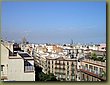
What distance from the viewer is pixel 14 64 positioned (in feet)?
10.8

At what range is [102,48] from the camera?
328cm

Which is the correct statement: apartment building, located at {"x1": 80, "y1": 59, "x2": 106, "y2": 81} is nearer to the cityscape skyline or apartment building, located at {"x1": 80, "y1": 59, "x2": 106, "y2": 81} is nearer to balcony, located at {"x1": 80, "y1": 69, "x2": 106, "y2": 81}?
balcony, located at {"x1": 80, "y1": 69, "x2": 106, "y2": 81}

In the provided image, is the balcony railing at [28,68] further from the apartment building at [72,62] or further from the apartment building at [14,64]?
the apartment building at [72,62]

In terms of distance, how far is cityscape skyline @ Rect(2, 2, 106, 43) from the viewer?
3299 mm

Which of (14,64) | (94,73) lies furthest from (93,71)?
(14,64)

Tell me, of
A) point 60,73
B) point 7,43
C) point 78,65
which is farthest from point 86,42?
point 7,43

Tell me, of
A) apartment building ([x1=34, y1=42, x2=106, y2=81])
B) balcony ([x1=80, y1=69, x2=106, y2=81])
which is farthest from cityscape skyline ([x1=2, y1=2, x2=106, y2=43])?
balcony ([x1=80, y1=69, x2=106, y2=81])

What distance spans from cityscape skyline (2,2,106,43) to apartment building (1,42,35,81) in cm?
16

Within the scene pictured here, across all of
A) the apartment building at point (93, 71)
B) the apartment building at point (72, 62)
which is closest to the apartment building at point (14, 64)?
the apartment building at point (72, 62)

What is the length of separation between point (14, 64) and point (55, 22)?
80 centimetres

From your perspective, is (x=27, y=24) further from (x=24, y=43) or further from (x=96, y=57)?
(x=96, y=57)

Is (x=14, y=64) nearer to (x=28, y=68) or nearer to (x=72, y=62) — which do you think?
(x=28, y=68)

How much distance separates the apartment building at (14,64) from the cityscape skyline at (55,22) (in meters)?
0.16

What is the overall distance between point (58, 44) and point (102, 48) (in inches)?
23.4
